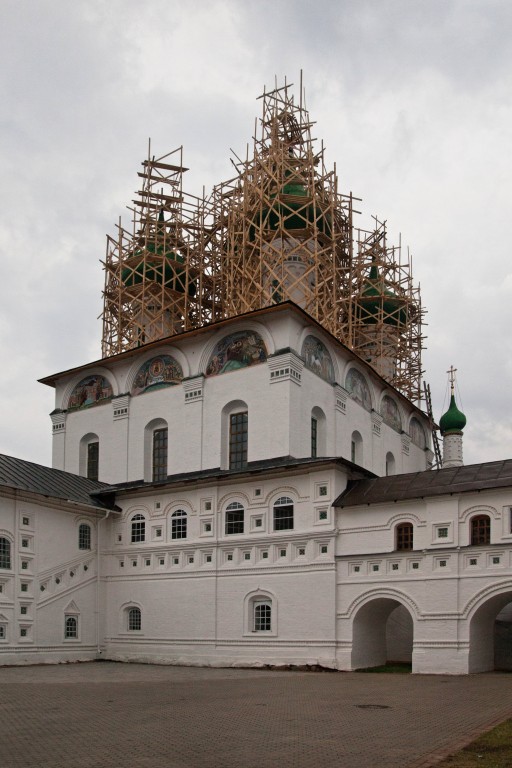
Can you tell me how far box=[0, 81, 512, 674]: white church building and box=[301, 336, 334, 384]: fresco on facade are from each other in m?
0.08

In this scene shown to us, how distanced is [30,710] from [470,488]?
11326mm


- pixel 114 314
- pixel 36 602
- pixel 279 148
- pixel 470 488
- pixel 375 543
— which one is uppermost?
pixel 279 148

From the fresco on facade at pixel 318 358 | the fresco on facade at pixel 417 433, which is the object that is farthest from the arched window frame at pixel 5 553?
the fresco on facade at pixel 417 433

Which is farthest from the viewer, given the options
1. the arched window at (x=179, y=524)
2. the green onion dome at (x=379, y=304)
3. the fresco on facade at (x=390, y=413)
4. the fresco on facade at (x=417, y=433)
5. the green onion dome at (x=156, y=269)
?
the green onion dome at (x=379, y=304)

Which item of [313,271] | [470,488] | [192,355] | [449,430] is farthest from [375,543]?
[449,430]

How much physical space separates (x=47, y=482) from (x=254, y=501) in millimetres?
6065

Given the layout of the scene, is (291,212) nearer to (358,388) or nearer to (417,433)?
(358,388)

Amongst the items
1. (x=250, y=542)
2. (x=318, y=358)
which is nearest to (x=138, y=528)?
(x=250, y=542)

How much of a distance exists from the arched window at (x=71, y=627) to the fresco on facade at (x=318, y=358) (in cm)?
993

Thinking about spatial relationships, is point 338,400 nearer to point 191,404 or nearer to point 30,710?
point 191,404

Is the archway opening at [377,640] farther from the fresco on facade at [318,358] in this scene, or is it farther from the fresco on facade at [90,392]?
the fresco on facade at [90,392]

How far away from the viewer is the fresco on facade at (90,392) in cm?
2905

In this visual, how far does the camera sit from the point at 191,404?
86.9 feet

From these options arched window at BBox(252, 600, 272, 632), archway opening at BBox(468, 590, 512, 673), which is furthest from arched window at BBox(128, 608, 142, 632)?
archway opening at BBox(468, 590, 512, 673)
